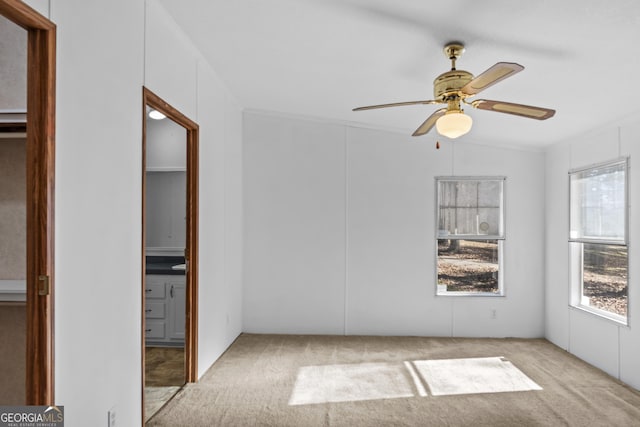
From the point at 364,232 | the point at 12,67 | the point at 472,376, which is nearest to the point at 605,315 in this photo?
the point at 472,376

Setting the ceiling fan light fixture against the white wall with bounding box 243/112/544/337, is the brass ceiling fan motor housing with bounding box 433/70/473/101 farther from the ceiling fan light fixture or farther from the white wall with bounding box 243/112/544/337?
the white wall with bounding box 243/112/544/337

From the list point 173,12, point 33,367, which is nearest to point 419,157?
point 173,12

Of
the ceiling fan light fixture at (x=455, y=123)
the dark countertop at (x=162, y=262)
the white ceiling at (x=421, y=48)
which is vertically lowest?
the dark countertop at (x=162, y=262)

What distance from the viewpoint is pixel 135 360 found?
275 centimetres

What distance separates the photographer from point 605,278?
4.32 metres

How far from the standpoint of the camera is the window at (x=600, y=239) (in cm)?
407

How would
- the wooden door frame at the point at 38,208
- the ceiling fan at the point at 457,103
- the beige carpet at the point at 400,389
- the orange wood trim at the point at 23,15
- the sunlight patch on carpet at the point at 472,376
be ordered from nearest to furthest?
1. the orange wood trim at the point at 23,15
2. the wooden door frame at the point at 38,208
3. the ceiling fan at the point at 457,103
4. the beige carpet at the point at 400,389
5. the sunlight patch on carpet at the point at 472,376

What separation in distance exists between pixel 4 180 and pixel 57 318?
3.88ft

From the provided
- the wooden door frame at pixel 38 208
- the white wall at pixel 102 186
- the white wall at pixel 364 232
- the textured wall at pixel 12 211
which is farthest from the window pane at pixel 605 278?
the textured wall at pixel 12 211

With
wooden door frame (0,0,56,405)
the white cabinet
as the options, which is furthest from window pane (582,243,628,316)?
wooden door frame (0,0,56,405)

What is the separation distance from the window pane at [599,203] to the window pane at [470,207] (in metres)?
0.91

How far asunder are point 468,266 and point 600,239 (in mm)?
1575

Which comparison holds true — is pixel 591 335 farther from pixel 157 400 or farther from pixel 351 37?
pixel 157 400

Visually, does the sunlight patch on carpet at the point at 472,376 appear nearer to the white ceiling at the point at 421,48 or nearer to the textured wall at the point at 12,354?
the white ceiling at the point at 421,48
